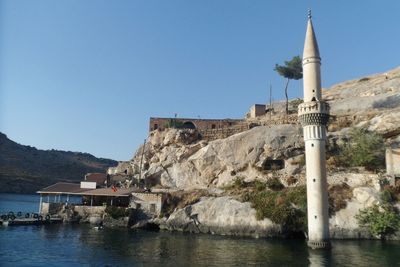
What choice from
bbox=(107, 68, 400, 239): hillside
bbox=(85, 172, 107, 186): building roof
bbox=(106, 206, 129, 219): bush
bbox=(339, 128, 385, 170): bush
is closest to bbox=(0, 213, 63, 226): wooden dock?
bbox=(106, 206, 129, 219): bush

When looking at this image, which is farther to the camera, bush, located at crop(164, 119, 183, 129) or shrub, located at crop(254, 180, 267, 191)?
bush, located at crop(164, 119, 183, 129)

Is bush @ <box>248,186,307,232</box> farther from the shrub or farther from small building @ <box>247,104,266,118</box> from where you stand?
small building @ <box>247,104,266,118</box>

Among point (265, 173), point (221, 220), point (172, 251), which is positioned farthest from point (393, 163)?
point (172, 251)

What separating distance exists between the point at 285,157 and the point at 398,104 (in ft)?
81.8

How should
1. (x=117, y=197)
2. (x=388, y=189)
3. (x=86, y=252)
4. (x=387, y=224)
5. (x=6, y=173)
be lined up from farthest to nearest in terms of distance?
1. (x=6, y=173)
2. (x=117, y=197)
3. (x=388, y=189)
4. (x=387, y=224)
5. (x=86, y=252)

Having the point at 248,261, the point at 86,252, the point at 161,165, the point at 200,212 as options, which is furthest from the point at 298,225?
the point at 161,165

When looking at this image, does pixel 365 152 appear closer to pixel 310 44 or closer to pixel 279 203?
pixel 279 203

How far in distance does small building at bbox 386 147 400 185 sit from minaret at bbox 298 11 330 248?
544 inches

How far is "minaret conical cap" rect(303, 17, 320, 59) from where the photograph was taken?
4059 cm

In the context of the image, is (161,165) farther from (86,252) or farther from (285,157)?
(86,252)

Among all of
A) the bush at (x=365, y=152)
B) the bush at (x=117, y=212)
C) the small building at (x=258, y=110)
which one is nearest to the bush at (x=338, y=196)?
the bush at (x=365, y=152)

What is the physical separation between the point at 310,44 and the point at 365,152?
1895 centimetres

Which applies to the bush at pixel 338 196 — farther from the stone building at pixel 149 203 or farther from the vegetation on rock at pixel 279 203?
the stone building at pixel 149 203

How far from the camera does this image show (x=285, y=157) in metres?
58.4
